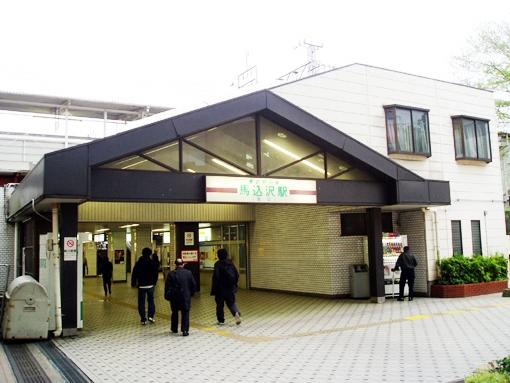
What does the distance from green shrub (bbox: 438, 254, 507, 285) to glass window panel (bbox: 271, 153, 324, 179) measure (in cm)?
551

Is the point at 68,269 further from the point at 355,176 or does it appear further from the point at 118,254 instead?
the point at 118,254

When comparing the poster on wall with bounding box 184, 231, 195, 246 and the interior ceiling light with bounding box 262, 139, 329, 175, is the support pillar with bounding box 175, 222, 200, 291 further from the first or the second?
the interior ceiling light with bounding box 262, 139, 329, 175

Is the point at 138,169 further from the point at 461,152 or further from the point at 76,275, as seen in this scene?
the point at 461,152

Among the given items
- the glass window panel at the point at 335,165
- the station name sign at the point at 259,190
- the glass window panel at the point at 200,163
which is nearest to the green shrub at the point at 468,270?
the glass window panel at the point at 335,165

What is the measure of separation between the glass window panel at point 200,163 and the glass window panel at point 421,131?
24.7 feet

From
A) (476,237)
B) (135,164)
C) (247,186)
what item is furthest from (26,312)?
(476,237)

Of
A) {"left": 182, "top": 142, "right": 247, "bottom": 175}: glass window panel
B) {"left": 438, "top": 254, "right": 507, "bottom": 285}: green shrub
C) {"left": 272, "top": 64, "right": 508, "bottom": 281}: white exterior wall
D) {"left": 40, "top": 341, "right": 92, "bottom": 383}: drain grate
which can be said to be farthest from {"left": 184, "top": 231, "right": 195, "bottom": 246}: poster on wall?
{"left": 40, "top": 341, "right": 92, "bottom": 383}: drain grate

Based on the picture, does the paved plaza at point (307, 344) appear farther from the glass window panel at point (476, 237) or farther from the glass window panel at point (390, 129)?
Result: the glass window panel at point (390, 129)

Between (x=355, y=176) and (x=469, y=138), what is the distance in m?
6.61

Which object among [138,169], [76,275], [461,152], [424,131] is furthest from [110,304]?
[461,152]

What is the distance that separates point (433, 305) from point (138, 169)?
8434 millimetres

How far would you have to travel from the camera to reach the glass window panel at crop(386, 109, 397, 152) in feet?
52.9

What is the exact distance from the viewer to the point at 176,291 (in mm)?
10484

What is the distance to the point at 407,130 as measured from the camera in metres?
16.4
